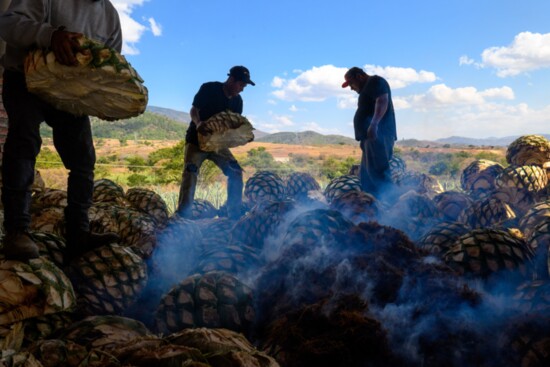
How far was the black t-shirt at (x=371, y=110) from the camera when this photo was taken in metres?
4.94

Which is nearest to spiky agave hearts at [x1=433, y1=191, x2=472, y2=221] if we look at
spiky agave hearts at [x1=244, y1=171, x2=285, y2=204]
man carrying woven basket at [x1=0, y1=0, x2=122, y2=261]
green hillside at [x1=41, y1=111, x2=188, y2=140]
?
spiky agave hearts at [x1=244, y1=171, x2=285, y2=204]

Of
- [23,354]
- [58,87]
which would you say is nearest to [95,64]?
[58,87]

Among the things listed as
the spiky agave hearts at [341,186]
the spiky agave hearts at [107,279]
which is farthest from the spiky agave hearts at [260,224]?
the spiky agave hearts at [341,186]

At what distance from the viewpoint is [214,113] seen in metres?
4.62

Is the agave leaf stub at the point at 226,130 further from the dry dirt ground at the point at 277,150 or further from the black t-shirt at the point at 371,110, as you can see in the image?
the dry dirt ground at the point at 277,150

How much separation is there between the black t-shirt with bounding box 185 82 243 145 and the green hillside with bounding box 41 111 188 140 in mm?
82025

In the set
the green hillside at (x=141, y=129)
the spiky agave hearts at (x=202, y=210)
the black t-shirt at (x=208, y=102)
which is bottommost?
the spiky agave hearts at (x=202, y=210)

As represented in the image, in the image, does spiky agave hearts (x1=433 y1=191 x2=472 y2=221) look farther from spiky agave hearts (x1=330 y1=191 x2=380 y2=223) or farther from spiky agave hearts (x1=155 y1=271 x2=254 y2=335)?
spiky agave hearts (x1=155 y1=271 x2=254 y2=335)

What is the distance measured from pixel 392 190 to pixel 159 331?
3.48 m

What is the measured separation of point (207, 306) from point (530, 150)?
15.2 ft

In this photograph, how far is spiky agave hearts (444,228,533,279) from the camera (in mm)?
1762

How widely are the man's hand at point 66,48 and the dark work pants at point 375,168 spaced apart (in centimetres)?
342

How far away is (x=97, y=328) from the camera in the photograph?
134 cm

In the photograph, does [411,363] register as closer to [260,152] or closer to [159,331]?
[159,331]
